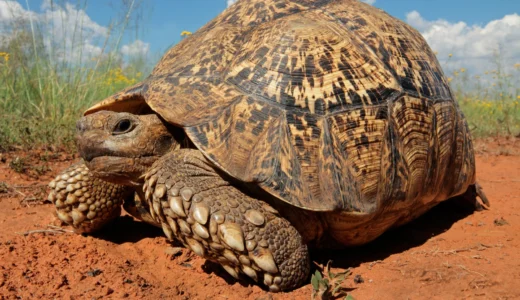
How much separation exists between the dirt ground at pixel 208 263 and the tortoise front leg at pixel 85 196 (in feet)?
0.65

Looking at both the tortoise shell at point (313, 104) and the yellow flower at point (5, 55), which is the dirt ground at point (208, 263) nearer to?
the tortoise shell at point (313, 104)

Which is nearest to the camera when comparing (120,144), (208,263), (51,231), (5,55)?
(120,144)

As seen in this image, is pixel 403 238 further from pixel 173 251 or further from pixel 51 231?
pixel 51 231

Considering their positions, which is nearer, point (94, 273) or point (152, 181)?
point (152, 181)

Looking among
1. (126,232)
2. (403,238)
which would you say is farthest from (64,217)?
(403,238)

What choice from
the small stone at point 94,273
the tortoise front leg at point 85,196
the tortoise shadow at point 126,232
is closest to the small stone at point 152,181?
the small stone at point 94,273

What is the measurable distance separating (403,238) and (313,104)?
143 centimetres

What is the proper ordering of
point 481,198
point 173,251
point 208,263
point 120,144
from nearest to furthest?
point 120,144 < point 208,263 < point 173,251 < point 481,198

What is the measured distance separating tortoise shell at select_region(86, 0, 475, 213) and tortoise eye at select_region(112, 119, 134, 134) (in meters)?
0.17

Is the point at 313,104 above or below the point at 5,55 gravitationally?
below

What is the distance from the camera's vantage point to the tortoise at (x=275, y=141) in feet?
7.61

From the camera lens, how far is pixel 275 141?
233cm

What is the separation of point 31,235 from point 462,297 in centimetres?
283

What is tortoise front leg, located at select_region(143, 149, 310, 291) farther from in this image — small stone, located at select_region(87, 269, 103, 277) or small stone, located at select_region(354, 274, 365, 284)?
small stone, located at select_region(87, 269, 103, 277)
